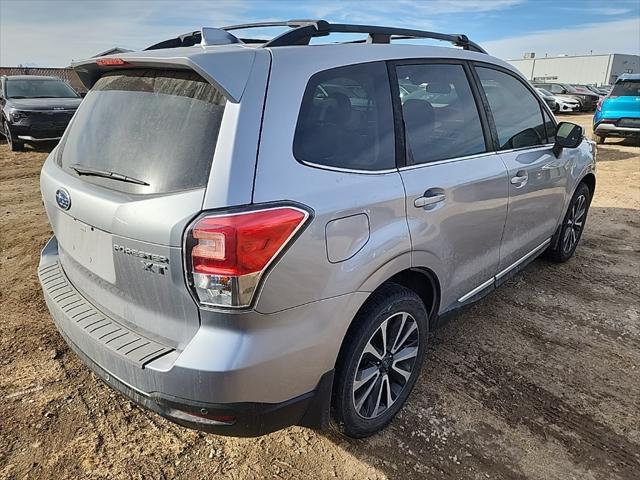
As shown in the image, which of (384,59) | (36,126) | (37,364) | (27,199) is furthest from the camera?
(36,126)

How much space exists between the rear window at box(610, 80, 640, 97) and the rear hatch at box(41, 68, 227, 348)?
13.1 meters

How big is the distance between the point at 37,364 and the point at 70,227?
1.17 m

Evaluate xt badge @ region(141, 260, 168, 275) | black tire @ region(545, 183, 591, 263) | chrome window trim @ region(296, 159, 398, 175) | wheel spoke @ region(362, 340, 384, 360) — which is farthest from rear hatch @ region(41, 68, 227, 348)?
black tire @ region(545, 183, 591, 263)

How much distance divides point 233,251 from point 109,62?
1.15m

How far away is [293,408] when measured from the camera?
1882 mm

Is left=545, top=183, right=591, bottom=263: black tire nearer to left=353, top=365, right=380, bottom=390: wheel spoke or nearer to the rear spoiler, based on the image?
left=353, top=365, right=380, bottom=390: wheel spoke

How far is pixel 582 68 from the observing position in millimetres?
51781

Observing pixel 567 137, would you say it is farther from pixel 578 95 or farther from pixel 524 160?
pixel 578 95

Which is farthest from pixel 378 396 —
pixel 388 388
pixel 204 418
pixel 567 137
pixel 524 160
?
pixel 567 137

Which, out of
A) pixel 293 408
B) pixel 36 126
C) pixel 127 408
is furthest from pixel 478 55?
pixel 36 126

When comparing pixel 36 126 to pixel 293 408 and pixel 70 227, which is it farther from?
pixel 293 408

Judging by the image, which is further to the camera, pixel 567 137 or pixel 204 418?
pixel 567 137

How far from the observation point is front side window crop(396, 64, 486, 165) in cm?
238

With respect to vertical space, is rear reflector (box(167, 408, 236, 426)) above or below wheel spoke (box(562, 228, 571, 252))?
above
